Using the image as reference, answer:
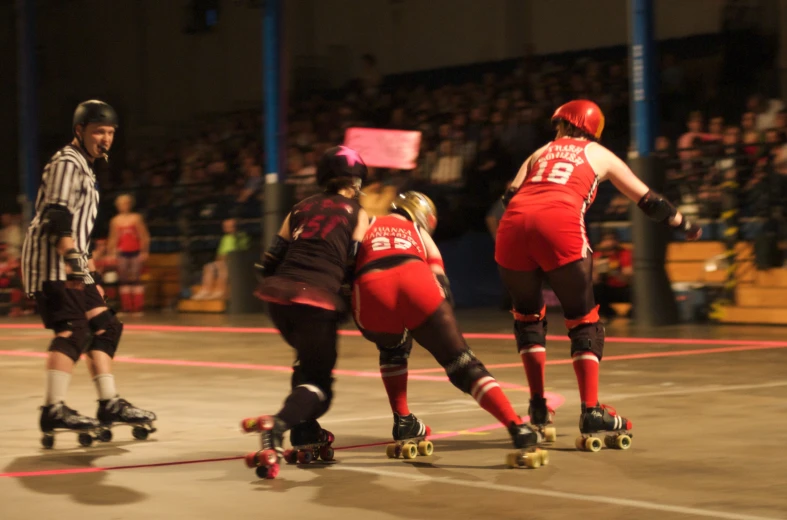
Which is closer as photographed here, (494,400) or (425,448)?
(494,400)

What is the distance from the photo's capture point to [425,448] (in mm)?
5984

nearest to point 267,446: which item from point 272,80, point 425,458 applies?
point 425,458

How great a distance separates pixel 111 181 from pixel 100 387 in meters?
19.6

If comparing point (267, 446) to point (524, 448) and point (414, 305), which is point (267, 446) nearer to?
point (414, 305)

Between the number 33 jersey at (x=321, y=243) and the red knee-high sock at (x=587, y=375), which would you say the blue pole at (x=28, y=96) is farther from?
the red knee-high sock at (x=587, y=375)

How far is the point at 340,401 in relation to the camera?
323 inches

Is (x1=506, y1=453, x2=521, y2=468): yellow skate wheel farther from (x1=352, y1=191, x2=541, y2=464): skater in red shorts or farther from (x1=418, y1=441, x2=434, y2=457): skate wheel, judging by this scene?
(x1=418, y1=441, x2=434, y2=457): skate wheel

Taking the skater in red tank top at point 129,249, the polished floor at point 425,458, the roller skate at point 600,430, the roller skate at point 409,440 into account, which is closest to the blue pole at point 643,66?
the polished floor at point 425,458

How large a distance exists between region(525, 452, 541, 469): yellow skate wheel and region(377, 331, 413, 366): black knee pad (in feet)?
2.45

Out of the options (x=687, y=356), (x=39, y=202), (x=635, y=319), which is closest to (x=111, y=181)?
(x=635, y=319)

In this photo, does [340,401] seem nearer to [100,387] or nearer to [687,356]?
[100,387]

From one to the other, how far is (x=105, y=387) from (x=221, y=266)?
12.0m

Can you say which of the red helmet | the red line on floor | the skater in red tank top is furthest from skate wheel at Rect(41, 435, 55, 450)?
the skater in red tank top

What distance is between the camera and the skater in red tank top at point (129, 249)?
18.1 meters
